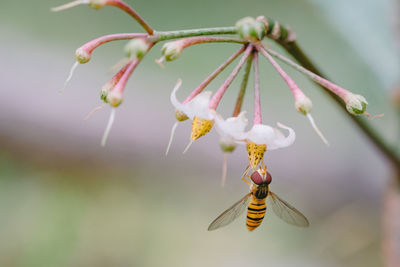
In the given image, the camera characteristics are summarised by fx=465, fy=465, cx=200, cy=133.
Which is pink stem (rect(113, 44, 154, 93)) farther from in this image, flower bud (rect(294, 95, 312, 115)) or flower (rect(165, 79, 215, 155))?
flower bud (rect(294, 95, 312, 115))

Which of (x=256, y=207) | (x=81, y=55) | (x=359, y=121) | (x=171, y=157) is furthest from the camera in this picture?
(x=171, y=157)

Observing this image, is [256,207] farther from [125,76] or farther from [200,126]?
[125,76]

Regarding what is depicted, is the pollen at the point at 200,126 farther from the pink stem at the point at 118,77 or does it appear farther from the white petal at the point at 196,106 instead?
the pink stem at the point at 118,77

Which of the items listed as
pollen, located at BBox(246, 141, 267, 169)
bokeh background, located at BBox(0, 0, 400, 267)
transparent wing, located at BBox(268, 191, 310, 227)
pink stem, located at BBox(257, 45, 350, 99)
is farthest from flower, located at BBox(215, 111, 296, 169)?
bokeh background, located at BBox(0, 0, 400, 267)

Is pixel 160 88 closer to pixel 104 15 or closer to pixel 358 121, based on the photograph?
pixel 104 15

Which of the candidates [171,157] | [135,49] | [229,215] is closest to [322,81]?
[135,49]
